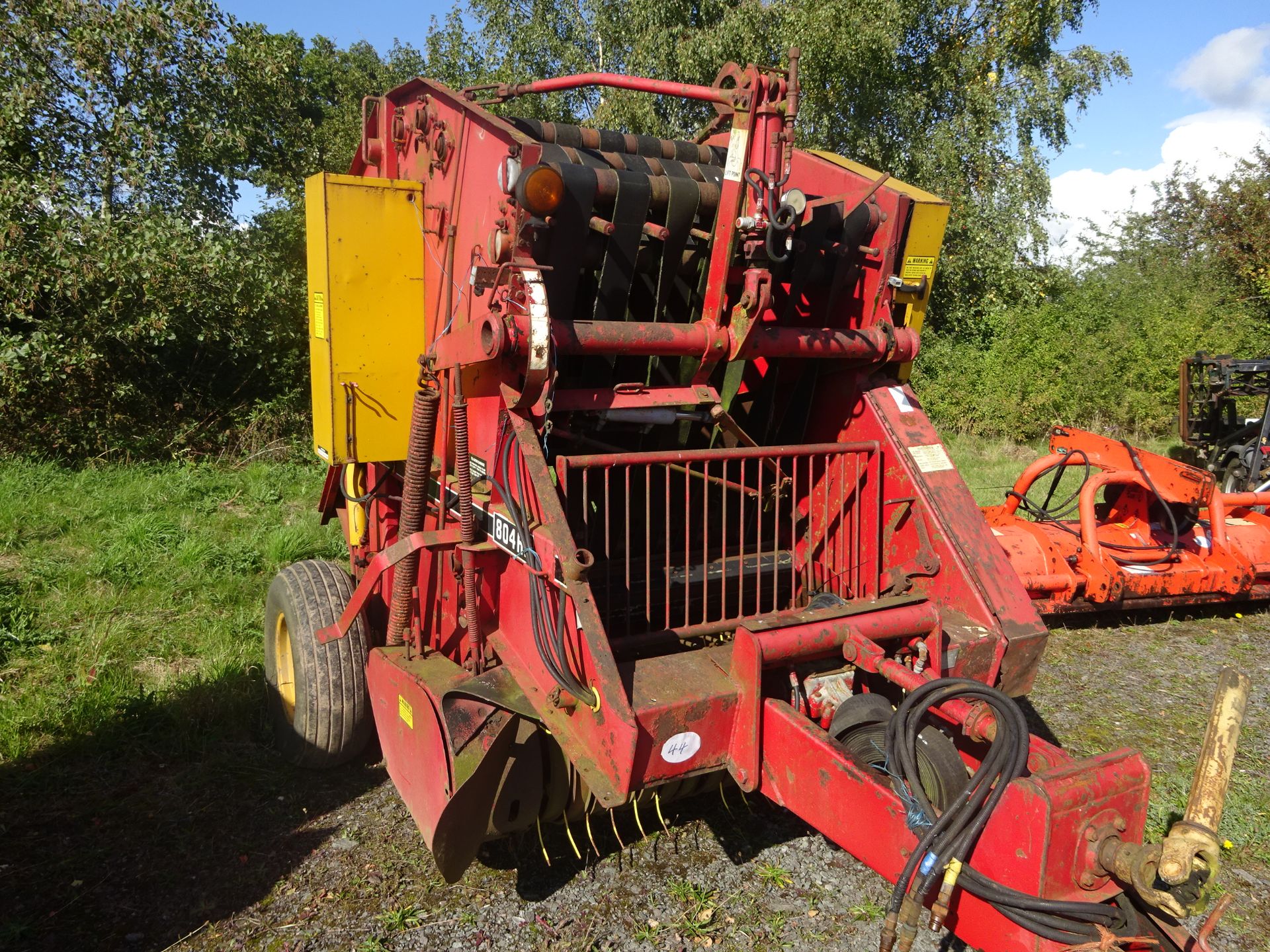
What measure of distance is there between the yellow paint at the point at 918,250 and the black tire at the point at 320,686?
8.37ft

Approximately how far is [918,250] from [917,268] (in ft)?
0.24

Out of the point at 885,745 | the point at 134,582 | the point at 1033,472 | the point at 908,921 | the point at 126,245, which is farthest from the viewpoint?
the point at 126,245

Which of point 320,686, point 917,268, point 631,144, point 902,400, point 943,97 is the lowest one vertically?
point 320,686

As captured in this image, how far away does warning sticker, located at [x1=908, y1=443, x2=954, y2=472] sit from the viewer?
10.3 feet

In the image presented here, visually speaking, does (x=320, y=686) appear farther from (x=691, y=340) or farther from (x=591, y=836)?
(x=691, y=340)

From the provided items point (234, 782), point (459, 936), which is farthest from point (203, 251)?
point (459, 936)

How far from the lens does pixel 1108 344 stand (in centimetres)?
1421

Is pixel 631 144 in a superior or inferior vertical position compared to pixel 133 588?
superior

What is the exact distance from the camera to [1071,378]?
46.0 feet

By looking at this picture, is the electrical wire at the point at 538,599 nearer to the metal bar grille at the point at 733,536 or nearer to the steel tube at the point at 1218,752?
Answer: the metal bar grille at the point at 733,536

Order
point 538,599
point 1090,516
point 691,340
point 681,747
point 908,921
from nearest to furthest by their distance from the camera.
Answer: point 908,921
point 681,747
point 538,599
point 691,340
point 1090,516

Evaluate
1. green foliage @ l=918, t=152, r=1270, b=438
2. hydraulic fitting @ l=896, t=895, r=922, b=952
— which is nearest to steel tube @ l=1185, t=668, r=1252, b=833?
hydraulic fitting @ l=896, t=895, r=922, b=952

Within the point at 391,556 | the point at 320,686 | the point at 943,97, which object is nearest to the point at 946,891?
the point at 391,556

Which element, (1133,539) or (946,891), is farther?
(1133,539)
